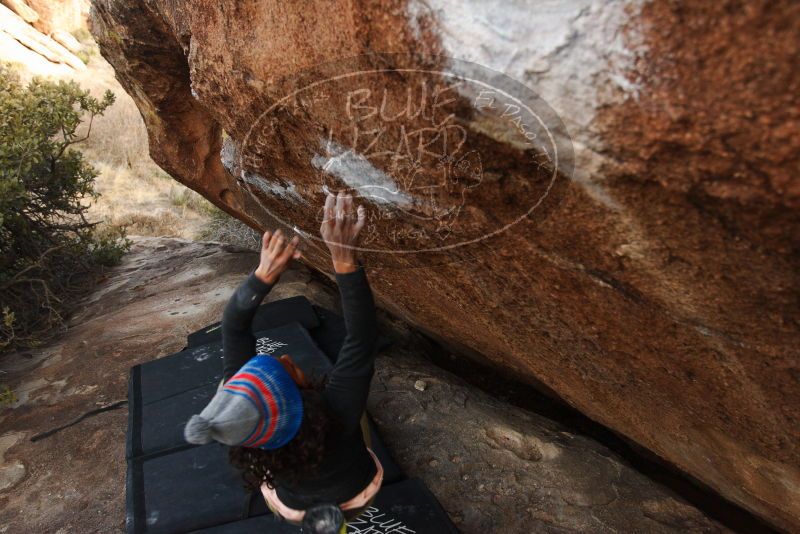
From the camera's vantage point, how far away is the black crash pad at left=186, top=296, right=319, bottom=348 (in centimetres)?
373

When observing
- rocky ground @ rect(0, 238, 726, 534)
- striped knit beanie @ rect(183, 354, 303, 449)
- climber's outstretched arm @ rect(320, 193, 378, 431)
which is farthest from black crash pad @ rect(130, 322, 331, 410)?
striped knit beanie @ rect(183, 354, 303, 449)

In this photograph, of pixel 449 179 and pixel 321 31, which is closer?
pixel 321 31

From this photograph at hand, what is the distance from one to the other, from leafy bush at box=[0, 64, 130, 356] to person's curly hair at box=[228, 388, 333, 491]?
3.31 meters

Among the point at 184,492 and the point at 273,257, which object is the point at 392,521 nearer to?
the point at 184,492

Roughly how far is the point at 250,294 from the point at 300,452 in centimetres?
43

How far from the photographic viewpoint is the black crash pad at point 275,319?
373 centimetres

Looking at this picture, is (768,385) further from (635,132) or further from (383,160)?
(383,160)

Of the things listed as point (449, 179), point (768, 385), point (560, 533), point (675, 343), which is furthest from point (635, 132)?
point (560, 533)

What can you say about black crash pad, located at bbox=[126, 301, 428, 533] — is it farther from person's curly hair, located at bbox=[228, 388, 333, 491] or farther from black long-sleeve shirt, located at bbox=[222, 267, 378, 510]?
person's curly hair, located at bbox=[228, 388, 333, 491]

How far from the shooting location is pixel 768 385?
1537 millimetres

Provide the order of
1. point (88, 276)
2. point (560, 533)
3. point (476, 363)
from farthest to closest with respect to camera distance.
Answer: point (88, 276) < point (476, 363) < point (560, 533)

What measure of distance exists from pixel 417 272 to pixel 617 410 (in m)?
1.05

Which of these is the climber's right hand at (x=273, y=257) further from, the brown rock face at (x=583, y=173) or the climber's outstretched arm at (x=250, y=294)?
the brown rock face at (x=583, y=173)

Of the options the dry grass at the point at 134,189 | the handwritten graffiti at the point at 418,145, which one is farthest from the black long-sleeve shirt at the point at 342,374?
the dry grass at the point at 134,189
